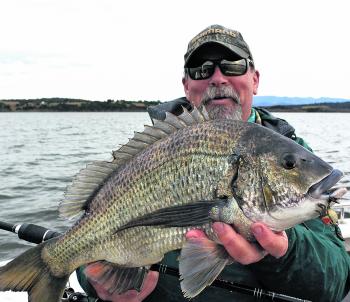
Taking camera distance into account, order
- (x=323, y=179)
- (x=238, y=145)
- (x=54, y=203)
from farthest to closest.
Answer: (x=54, y=203)
(x=238, y=145)
(x=323, y=179)

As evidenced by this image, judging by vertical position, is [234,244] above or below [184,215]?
below

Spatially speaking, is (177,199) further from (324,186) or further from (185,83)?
(185,83)

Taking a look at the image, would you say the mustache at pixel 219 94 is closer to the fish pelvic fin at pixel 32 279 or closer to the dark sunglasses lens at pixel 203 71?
the dark sunglasses lens at pixel 203 71

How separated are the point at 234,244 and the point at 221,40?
7.08ft

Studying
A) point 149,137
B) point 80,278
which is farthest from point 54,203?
point 149,137

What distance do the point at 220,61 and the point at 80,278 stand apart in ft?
7.33

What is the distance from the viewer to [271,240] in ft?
7.86

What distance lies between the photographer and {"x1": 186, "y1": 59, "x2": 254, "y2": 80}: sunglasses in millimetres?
3961

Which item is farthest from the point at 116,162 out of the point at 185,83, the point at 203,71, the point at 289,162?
the point at 185,83

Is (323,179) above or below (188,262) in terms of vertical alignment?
above

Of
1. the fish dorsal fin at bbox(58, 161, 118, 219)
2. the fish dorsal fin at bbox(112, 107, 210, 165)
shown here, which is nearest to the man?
the fish dorsal fin at bbox(112, 107, 210, 165)

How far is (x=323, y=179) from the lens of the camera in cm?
236

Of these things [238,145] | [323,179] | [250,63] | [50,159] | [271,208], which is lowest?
[50,159]

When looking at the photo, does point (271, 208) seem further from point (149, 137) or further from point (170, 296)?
point (170, 296)
